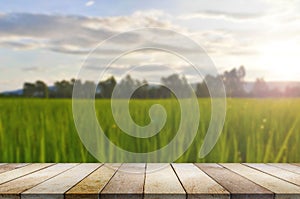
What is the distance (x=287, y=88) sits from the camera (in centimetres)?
272

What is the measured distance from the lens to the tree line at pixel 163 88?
8.29ft

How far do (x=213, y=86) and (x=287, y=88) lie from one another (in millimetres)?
634

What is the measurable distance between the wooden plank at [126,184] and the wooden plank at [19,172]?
0.49 metres

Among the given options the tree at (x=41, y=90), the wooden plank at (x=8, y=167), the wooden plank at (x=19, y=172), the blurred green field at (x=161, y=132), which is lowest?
the wooden plank at (x=8, y=167)

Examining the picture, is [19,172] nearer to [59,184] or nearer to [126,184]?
[59,184]

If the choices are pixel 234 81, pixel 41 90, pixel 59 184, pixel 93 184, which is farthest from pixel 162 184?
pixel 41 90

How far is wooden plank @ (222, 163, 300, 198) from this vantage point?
1.40 m

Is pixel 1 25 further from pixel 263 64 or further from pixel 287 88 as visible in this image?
pixel 287 88

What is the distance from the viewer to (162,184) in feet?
5.02

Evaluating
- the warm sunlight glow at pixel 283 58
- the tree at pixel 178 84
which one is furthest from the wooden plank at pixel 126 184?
the warm sunlight glow at pixel 283 58

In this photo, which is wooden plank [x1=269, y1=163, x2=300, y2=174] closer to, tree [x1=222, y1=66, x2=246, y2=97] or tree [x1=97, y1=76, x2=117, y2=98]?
tree [x1=222, y1=66, x2=246, y2=97]

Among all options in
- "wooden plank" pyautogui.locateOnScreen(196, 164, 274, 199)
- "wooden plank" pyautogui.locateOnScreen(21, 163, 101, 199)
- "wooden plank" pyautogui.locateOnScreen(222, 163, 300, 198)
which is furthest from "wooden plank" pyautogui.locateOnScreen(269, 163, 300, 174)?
"wooden plank" pyautogui.locateOnScreen(21, 163, 101, 199)

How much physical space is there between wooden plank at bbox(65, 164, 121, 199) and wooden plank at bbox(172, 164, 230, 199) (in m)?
0.36

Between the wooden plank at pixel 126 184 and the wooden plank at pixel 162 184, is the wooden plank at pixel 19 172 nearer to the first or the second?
the wooden plank at pixel 126 184
